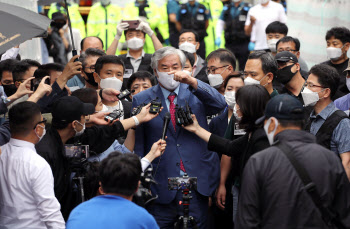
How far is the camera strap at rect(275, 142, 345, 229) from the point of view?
13.0 ft

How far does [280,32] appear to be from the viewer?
9.50 metres

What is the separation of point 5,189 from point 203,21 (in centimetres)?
898

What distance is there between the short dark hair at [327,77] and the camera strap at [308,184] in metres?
1.90

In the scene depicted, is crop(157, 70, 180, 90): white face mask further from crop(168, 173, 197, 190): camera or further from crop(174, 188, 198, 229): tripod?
crop(174, 188, 198, 229): tripod

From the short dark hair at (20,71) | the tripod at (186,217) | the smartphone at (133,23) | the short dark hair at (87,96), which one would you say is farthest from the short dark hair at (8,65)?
the tripod at (186,217)

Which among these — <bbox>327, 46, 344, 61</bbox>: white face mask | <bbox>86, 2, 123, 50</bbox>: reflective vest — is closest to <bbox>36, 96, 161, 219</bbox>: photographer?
<bbox>327, 46, 344, 61</bbox>: white face mask

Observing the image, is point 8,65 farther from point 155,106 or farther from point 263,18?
point 263,18

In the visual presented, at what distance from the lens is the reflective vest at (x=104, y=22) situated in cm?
1358

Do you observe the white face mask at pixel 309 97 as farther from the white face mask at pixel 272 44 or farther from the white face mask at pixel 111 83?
the white face mask at pixel 272 44

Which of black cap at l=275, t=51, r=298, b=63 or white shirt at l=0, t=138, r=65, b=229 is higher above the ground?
black cap at l=275, t=51, r=298, b=63

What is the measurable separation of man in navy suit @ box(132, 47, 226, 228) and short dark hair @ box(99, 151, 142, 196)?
1.61 meters

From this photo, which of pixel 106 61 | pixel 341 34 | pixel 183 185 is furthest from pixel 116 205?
pixel 341 34

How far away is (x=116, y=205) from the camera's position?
3637mm

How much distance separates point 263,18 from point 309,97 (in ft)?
20.5
